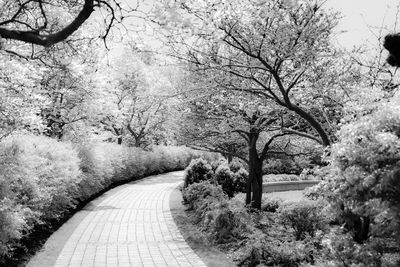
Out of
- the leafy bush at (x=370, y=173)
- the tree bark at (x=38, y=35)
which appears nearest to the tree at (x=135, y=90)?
the tree bark at (x=38, y=35)

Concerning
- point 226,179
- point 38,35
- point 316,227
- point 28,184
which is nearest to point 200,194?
point 226,179

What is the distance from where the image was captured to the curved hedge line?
23.4 feet

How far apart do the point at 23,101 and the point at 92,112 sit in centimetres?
688

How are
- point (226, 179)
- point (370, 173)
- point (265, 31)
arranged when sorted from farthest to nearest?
point (226, 179)
point (265, 31)
point (370, 173)

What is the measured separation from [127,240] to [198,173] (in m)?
9.28

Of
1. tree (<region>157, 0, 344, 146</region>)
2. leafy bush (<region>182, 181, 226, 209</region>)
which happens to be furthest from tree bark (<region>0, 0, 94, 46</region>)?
leafy bush (<region>182, 181, 226, 209</region>)

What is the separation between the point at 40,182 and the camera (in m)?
9.72

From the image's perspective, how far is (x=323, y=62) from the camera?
27.8ft

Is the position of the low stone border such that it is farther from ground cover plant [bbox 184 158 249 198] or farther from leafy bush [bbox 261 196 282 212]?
leafy bush [bbox 261 196 282 212]

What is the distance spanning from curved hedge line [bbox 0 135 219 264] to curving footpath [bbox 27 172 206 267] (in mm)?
563

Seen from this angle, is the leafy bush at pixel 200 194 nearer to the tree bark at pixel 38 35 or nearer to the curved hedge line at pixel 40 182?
the curved hedge line at pixel 40 182

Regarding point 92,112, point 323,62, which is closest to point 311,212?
point 323,62

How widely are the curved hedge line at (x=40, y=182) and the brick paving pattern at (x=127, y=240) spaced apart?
0.85 metres

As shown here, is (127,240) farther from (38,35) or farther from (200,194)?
(38,35)
